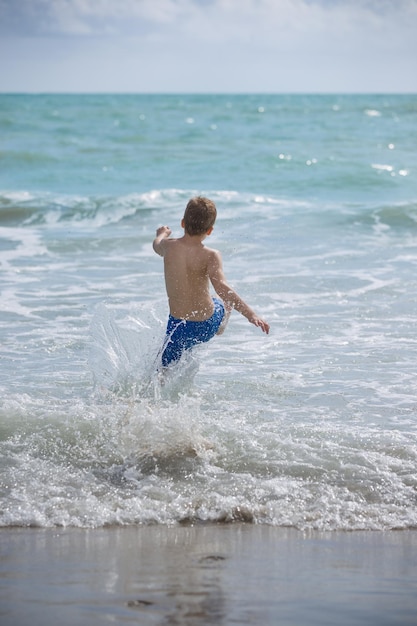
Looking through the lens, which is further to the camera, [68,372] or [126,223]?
[126,223]

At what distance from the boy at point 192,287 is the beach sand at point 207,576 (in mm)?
1779

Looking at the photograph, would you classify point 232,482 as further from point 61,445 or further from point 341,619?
point 341,619

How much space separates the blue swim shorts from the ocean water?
0.10 m

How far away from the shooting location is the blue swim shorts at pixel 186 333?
19.3ft

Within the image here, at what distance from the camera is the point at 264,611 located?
322 cm

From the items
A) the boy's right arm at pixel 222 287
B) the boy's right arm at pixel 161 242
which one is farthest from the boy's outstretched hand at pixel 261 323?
the boy's right arm at pixel 161 242

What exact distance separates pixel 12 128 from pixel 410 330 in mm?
27402

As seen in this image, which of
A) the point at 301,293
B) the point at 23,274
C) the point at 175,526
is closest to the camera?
the point at 175,526

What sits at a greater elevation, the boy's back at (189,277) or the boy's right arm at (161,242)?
the boy's right arm at (161,242)

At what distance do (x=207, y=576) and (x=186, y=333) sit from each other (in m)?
2.48

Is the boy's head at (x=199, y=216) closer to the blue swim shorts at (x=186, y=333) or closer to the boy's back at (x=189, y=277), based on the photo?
the boy's back at (x=189, y=277)

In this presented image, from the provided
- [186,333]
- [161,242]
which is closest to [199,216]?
[161,242]

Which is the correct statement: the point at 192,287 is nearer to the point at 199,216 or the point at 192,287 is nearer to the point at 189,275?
the point at 189,275

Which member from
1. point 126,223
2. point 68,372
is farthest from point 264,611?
point 126,223
